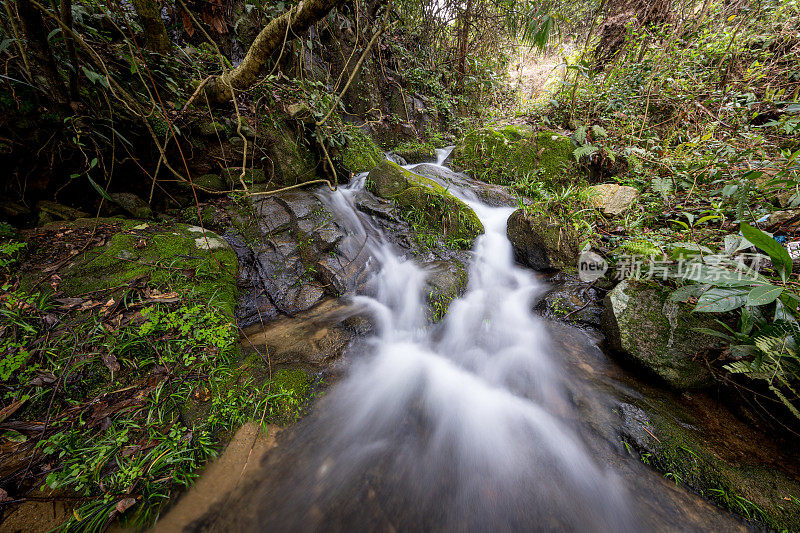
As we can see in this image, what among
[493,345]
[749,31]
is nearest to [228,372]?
[493,345]

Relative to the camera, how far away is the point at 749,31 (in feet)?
17.6

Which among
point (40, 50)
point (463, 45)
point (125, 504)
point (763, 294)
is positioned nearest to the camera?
point (125, 504)

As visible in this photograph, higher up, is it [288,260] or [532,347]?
[288,260]

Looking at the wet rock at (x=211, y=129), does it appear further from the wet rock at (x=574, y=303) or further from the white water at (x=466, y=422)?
the wet rock at (x=574, y=303)

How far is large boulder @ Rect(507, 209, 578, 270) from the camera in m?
3.87

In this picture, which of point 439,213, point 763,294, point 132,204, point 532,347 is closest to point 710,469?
point 763,294

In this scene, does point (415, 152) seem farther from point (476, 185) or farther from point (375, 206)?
point (375, 206)

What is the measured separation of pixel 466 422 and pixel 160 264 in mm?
3288

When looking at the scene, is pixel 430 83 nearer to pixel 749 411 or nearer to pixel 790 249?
pixel 790 249

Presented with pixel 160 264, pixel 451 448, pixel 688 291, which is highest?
pixel 160 264

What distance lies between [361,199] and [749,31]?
8675mm

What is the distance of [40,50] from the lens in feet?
7.68

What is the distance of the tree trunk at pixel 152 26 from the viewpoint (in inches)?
120

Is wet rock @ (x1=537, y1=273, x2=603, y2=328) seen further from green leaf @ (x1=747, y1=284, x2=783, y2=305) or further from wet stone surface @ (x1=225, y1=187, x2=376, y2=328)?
wet stone surface @ (x1=225, y1=187, x2=376, y2=328)
